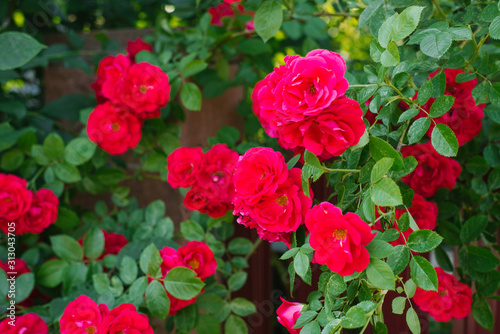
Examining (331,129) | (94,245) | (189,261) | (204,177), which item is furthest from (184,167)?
(331,129)

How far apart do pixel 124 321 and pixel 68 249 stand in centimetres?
37

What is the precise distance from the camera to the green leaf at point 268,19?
98 cm

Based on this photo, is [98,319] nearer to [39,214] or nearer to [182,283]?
[182,283]

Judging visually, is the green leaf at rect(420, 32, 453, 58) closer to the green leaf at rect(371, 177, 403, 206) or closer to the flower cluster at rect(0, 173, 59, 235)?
the green leaf at rect(371, 177, 403, 206)

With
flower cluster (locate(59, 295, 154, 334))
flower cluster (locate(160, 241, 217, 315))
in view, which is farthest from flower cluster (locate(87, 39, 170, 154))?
flower cluster (locate(59, 295, 154, 334))

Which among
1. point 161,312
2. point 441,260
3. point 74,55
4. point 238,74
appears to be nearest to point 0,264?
point 161,312

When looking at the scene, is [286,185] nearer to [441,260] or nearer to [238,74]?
[441,260]

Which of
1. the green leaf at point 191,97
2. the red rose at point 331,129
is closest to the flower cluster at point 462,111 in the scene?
the red rose at point 331,129

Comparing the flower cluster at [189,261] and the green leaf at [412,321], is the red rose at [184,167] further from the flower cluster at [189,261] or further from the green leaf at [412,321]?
the green leaf at [412,321]

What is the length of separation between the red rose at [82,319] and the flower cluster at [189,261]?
17 centimetres

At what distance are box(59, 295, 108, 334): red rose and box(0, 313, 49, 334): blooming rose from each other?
0.59ft

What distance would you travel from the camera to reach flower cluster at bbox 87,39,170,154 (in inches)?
43.3

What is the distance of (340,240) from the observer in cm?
61

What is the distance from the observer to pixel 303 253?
2.23ft
